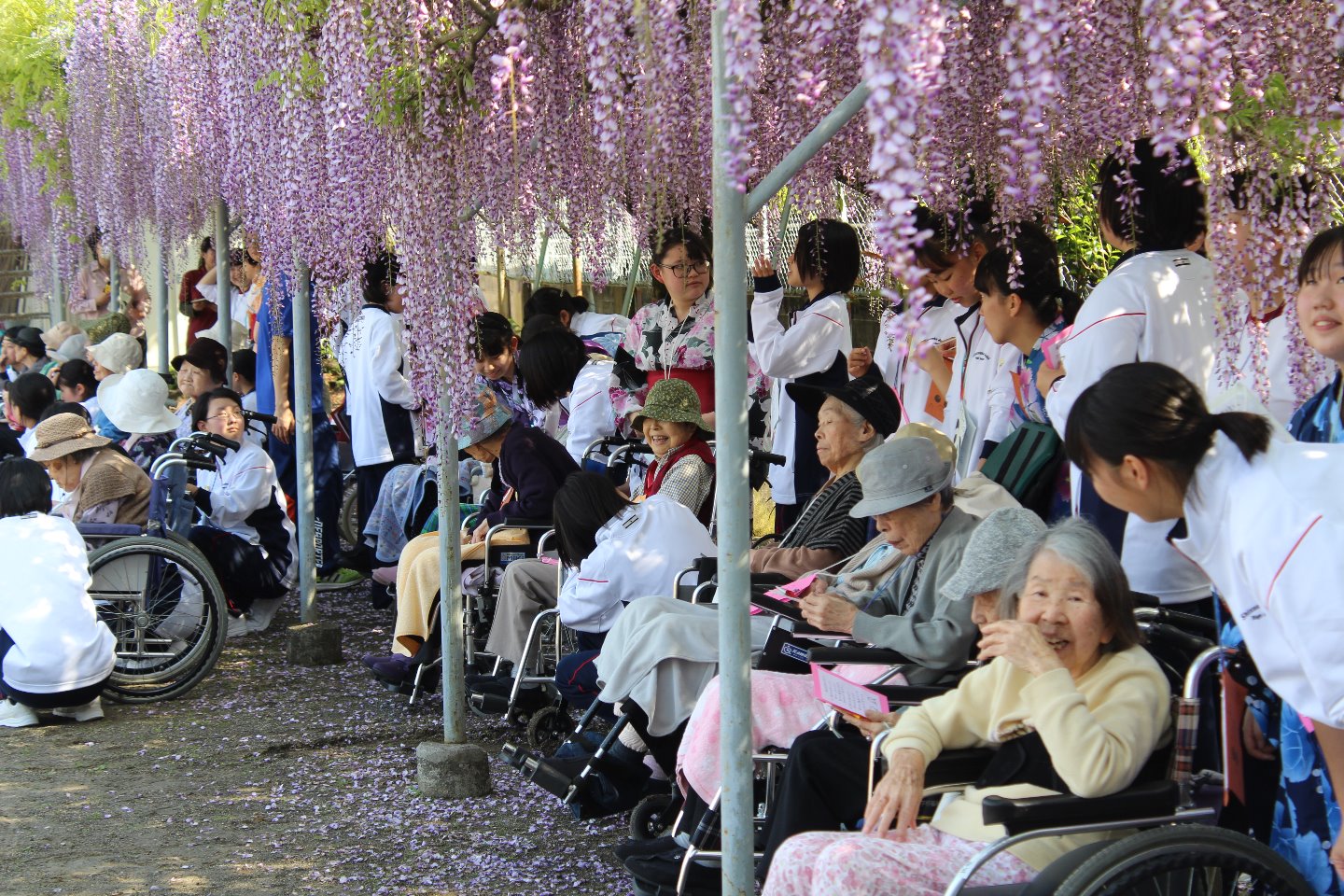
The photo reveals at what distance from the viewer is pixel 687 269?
5.46 meters

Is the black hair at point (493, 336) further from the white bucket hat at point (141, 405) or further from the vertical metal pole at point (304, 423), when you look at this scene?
the white bucket hat at point (141, 405)

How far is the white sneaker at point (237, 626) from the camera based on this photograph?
6.80m

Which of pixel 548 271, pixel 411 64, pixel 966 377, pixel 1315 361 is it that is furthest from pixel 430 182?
pixel 548 271

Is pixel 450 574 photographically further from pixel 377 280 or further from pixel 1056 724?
pixel 377 280

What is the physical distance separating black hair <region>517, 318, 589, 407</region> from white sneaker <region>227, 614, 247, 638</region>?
2007mm

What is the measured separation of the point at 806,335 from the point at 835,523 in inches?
45.6

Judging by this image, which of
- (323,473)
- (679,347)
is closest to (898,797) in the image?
(679,347)

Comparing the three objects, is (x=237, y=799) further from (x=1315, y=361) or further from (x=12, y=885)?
(x=1315, y=361)

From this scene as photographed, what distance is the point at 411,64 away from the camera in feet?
12.6

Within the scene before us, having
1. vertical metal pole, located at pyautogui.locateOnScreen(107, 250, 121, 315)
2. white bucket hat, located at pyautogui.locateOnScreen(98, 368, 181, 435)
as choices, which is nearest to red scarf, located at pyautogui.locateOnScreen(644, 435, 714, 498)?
white bucket hat, located at pyautogui.locateOnScreen(98, 368, 181, 435)

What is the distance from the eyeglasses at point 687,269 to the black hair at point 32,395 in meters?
3.72

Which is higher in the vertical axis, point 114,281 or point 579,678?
point 114,281

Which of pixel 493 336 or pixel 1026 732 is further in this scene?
pixel 493 336

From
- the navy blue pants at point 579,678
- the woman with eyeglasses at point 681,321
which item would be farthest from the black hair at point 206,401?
the navy blue pants at point 579,678
